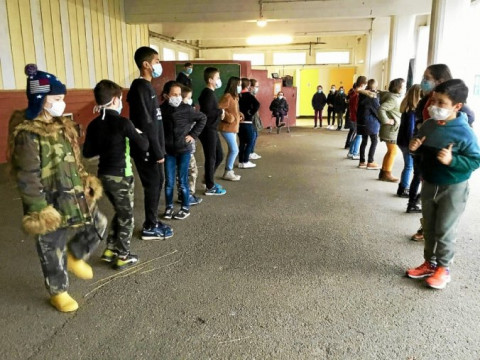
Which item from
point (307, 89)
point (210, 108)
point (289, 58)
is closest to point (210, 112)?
point (210, 108)

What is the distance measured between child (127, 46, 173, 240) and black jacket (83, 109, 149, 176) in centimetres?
23

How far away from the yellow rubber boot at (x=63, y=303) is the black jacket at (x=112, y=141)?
3.10 feet

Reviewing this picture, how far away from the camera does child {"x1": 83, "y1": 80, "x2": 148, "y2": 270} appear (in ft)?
9.90

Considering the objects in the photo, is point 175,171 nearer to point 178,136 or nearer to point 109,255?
point 178,136

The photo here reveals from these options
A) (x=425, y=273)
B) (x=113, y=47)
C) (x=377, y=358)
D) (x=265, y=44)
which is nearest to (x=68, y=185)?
(x=377, y=358)

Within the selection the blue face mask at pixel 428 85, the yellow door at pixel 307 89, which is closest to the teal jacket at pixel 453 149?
the blue face mask at pixel 428 85

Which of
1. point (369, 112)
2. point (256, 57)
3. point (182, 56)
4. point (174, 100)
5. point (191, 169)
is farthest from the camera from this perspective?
point (256, 57)

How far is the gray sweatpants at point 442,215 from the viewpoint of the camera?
9.46 ft

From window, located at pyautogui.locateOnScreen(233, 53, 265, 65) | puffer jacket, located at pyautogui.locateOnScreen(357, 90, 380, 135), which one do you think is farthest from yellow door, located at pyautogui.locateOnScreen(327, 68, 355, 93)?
puffer jacket, located at pyautogui.locateOnScreen(357, 90, 380, 135)

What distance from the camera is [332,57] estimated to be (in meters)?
21.0

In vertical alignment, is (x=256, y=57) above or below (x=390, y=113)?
above

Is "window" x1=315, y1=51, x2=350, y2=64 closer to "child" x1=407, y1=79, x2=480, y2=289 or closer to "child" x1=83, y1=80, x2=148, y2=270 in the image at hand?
"child" x1=407, y1=79, x2=480, y2=289

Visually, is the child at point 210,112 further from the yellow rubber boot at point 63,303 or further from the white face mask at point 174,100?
the yellow rubber boot at point 63,303

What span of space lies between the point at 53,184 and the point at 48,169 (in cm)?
10
